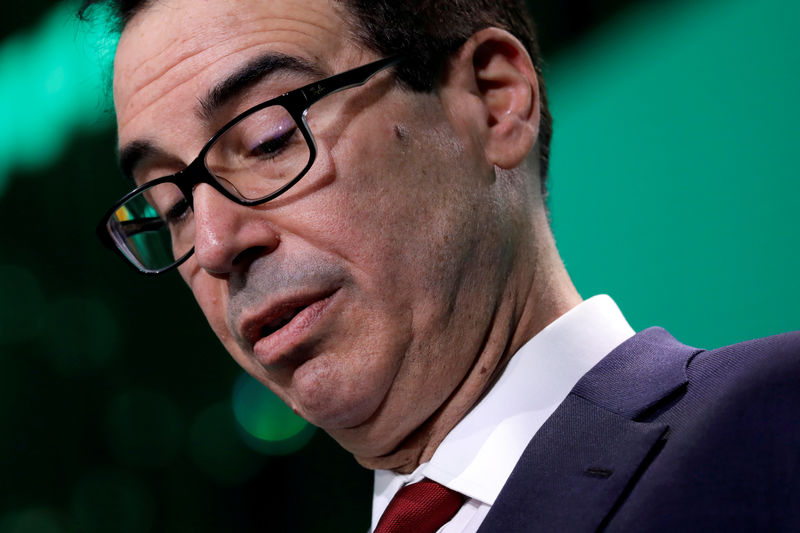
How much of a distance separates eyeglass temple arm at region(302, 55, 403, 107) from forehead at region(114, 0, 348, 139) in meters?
0.04

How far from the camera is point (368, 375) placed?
1064mm

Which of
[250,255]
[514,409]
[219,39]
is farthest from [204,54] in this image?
[514,409]

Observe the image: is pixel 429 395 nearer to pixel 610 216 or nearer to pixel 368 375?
pixel 368 375

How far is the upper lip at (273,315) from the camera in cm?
106

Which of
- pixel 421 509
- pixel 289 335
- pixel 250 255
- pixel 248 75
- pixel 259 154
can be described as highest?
pixel 248 75

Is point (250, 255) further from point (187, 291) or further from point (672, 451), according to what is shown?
point (187, 291)

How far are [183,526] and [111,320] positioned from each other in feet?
1.94

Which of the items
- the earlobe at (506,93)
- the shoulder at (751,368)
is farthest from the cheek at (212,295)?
the shoulder at (751,368)

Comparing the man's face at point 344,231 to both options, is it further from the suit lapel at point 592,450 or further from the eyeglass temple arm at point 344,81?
the suit lapel at point 592,450

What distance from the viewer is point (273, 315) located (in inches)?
43.1

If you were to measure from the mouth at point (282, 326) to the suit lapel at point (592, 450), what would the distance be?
0.33 m

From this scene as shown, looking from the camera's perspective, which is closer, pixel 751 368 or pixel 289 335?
pixel 751 368

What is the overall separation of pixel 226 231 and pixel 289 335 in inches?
6.4

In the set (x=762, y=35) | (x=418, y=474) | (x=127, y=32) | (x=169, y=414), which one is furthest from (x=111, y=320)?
(x=762, y=35)
